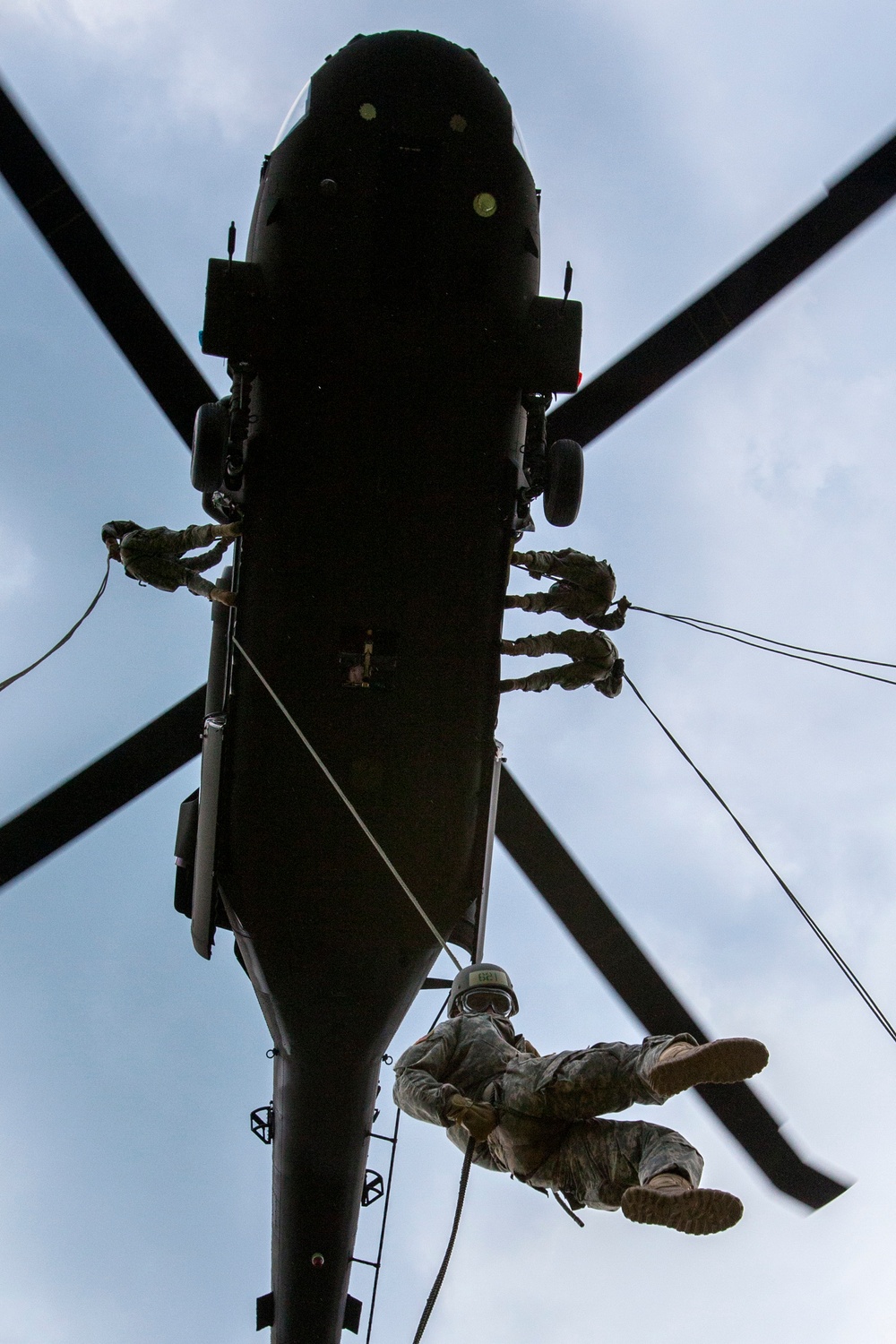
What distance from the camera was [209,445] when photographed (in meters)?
5.59

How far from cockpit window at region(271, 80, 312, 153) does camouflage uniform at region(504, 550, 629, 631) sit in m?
2.51

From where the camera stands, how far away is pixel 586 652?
6.26 m

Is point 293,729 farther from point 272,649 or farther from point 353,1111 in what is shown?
point 353,1111

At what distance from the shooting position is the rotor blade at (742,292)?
5.95 metres

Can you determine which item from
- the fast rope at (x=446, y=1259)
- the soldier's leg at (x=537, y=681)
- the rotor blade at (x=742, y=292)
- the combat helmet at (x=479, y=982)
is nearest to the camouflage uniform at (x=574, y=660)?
the soldier's leg at (x=537, y=681)

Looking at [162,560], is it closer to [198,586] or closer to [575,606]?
[198,586]

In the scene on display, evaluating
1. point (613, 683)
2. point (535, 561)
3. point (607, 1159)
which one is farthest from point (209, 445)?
point (607, 1159)

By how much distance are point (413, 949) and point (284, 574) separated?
2082 mm

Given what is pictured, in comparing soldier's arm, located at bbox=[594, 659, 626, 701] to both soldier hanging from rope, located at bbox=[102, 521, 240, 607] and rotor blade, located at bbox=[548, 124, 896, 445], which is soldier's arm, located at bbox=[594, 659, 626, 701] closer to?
rotor blade, located at bbox=[548, 124, 896, 445]

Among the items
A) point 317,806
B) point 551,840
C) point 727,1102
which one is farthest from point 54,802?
point 727,1102

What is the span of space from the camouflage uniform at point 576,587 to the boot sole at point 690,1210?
340 cm

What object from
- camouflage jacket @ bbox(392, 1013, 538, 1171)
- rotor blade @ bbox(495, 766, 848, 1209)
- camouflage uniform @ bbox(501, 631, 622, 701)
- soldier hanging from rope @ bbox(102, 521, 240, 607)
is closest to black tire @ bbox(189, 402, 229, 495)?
soldier hanging from rope @ bbox(102, 521, 240, 607)

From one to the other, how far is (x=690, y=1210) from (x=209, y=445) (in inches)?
156

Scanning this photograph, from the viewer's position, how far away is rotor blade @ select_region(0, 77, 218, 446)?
19.1 feet
